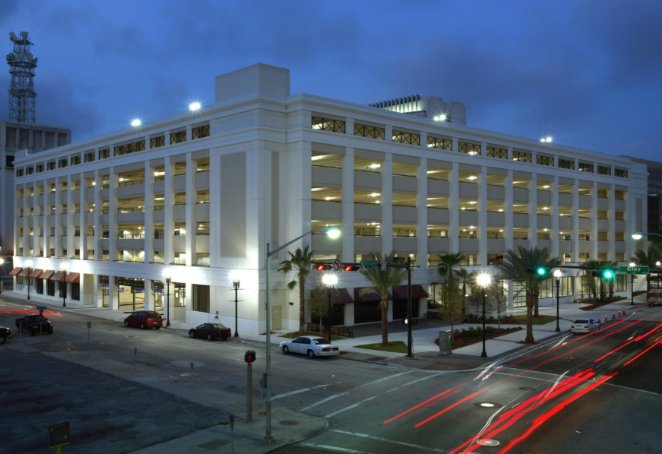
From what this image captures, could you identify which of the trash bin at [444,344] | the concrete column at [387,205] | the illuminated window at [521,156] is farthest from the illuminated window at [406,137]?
the trash bin at [444,344]

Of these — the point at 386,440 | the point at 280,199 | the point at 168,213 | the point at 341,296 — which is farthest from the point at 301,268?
the point at 386,440

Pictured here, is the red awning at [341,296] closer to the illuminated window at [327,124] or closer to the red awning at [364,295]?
the red awning at [364,295]

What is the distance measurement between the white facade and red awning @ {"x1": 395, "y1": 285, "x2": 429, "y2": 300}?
1040 millimetres

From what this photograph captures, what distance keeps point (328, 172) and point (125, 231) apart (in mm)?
30244

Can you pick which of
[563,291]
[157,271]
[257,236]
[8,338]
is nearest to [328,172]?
[257,236]

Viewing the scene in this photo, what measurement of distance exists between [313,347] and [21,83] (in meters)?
113

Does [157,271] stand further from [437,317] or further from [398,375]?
[398,375]

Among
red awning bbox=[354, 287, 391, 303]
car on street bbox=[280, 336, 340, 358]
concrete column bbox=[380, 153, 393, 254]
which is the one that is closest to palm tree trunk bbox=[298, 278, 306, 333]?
red awning bbox=[354, 287, 391, 303]

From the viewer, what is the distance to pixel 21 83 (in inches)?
4906

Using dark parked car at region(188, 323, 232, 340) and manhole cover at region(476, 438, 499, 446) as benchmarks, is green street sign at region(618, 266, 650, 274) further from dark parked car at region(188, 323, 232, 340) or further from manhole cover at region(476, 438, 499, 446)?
dark parked car at region(188, 323, 232, 340)

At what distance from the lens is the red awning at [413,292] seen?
184 feet

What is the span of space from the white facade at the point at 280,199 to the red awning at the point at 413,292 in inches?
40.9

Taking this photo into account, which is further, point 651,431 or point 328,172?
point 328,172

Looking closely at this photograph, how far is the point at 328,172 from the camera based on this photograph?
176ft
